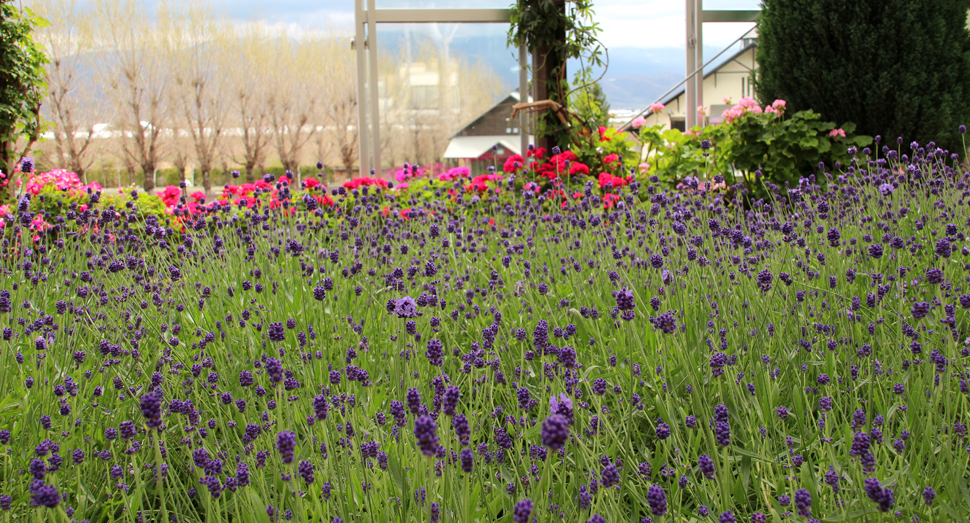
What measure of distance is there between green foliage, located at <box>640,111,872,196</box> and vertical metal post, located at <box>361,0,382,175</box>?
3.09m

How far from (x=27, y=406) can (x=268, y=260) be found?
1165 mm

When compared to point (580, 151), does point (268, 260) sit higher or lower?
lower

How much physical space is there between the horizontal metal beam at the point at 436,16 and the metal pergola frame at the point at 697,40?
2.13 metres

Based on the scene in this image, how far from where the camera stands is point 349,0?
20.7 ft

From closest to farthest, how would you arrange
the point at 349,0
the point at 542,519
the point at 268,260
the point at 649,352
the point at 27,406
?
the point at 542,519 < the point at 27,406 < the point at 649,352 < the point at 268,260 < the point at 349,0

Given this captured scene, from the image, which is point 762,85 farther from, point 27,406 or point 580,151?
point 27,406

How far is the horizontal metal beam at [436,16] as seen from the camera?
20.4ft

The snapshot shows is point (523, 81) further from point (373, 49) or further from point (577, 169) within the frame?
point (577, 169)

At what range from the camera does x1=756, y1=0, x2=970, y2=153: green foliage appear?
4871 millimetres

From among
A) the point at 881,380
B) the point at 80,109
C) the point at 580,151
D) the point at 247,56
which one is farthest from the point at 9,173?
the point at 247,56

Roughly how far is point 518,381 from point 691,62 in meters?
6.33

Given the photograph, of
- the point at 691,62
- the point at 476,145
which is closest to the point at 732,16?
the point at 691,62

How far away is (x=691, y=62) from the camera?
22.3 ft

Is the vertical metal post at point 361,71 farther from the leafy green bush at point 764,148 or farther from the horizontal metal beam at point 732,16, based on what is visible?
the horizontal metal beam at point 732,16
